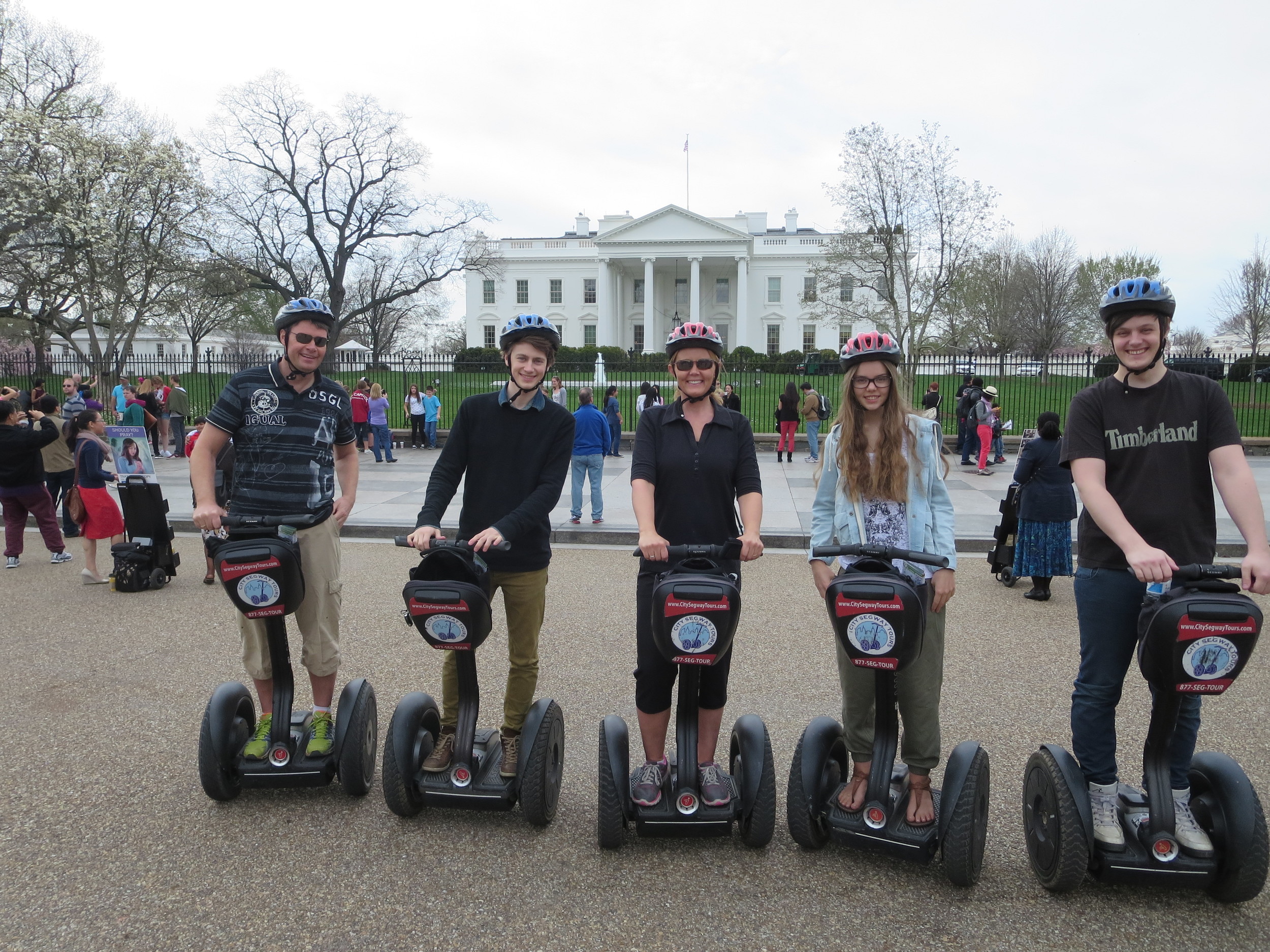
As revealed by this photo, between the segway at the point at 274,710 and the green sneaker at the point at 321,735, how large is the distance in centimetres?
2

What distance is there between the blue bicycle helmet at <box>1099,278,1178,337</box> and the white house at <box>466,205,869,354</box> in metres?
64.8

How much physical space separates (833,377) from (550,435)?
1063 inches

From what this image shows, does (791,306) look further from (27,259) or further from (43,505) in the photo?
(43,505)

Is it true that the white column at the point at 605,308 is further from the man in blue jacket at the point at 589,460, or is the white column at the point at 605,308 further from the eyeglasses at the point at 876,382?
the eyeglasses at the point at 876,382

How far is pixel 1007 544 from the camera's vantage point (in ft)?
24.0

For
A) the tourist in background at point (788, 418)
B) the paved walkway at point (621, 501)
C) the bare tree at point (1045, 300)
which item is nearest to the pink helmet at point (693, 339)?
the paved walkway at point (621, 501)

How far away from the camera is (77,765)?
373 cm

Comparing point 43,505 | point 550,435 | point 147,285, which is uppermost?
point 147,285

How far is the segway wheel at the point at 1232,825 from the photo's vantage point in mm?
2553

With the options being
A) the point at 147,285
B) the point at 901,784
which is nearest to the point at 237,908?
the point at 901,784

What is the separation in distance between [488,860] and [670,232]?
6881 cm

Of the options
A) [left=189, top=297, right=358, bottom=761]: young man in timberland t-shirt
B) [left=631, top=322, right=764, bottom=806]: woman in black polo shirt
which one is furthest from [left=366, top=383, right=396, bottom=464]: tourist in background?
[left=631, top=322, right=764, bottom=806]: woman in black polo shirt

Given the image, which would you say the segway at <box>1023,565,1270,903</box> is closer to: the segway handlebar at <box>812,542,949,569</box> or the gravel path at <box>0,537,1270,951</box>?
the gravel path at <box>0,537,1270,951</box>

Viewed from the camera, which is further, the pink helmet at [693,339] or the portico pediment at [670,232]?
the portico pediment at [670,232]
